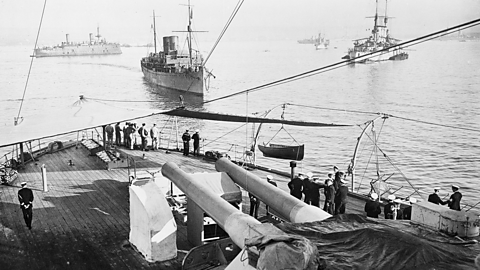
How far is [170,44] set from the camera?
76062 mm

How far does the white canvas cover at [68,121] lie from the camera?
12.3m

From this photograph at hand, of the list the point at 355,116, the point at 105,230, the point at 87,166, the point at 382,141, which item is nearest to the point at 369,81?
the point at 355,116

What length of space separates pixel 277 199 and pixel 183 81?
6090 centimetres

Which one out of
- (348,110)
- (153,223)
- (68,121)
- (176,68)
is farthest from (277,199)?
(176,68)

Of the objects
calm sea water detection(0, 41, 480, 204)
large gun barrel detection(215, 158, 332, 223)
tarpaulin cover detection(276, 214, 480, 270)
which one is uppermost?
tarpaulin cover detection(276, 214, 480, 270)

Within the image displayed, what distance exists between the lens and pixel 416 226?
5.88 metres

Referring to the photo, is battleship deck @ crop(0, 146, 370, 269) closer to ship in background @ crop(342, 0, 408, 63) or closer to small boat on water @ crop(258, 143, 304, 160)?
small boat on water @ crop(258, 143, 304, 160)

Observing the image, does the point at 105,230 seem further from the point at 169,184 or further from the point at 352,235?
the point at 352,235

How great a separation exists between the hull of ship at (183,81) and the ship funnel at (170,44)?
5.36 meters

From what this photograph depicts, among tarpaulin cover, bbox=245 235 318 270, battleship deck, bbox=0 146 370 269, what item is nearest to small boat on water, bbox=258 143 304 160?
battleship deck, bbox=0 146 370 269

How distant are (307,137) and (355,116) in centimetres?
823

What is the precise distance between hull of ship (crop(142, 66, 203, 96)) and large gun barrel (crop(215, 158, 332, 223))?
5429cm

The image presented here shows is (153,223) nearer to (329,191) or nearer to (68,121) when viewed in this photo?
(329,191)

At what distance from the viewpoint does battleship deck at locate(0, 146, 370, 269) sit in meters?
8.54
